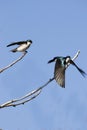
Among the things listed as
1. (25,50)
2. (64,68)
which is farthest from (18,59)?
(64,68)

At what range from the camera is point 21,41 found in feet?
20.5

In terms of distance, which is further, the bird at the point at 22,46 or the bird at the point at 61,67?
the bird at the point at 22,46

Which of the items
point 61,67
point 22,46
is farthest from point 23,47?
point 61,67

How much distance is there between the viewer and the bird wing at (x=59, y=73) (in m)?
5.08

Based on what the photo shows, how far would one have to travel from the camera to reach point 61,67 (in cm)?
552

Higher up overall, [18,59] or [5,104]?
[18,59]

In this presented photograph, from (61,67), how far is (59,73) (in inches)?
7.8

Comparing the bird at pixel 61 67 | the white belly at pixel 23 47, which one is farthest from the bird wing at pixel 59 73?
the white belly at pixel 23 47

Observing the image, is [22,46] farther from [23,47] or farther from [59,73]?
[59,73]

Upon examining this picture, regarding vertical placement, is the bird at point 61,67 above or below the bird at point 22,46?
below

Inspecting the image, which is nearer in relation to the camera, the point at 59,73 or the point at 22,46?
the point at 59,73

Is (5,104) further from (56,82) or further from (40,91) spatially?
(56,82)

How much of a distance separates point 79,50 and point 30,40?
88cm

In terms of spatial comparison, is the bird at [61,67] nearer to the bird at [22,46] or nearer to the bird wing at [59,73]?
the bird wing at [59,73]
